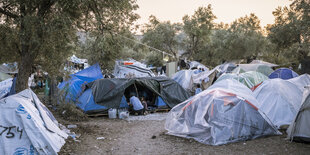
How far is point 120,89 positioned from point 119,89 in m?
0.04

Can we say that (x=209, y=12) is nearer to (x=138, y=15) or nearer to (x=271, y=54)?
(x=271, y=54)

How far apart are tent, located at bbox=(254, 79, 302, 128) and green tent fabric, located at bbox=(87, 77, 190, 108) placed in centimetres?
462

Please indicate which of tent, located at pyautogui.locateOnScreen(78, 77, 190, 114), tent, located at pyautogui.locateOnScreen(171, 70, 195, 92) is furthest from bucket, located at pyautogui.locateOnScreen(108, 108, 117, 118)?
tent, located at pyautogui.locateOnScreen(171, 70, 195, 92)

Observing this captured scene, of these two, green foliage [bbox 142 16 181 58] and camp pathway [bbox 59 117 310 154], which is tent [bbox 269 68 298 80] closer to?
camp pathway [bbox 59 117 310 154]

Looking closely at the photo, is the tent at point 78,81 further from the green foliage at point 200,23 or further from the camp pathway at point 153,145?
the green foliage at point 200,23

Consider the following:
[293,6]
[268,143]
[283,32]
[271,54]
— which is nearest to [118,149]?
[268,143]

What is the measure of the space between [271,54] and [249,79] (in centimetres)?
2365

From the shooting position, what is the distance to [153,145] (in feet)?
23.1

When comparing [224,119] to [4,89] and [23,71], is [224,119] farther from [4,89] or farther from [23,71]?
[4,89]

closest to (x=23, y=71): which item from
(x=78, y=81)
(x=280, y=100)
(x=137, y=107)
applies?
(x=137, y=107)

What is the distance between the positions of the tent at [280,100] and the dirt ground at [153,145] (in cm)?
110

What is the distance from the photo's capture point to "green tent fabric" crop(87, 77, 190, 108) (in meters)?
11.5

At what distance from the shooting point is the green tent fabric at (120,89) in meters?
11.5

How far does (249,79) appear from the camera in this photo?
1485 cm
